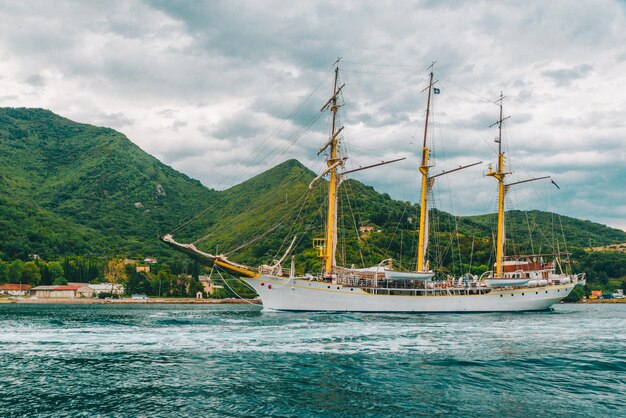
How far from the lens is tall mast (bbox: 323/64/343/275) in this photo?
198ft

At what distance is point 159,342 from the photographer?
29.1 meters

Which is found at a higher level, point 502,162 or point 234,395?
point 502,162

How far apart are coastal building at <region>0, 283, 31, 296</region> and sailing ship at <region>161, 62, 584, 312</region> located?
86763mm

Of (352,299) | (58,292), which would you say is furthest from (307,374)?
(58,292)

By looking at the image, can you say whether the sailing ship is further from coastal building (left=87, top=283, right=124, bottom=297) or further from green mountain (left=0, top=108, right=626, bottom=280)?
coastal building (left=87, top=283, right=124, bottom=297)

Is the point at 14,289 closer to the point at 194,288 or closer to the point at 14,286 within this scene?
the point at 14,286

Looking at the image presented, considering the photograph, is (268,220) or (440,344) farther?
(268,220)

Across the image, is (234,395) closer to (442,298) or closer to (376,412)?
(376,412)

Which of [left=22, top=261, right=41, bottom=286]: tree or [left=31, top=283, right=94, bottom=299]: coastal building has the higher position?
[left=22, top=261, right=41, bottom=286]: tree

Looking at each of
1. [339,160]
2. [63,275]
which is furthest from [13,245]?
[339,160]

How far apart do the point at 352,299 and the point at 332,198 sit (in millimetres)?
12985

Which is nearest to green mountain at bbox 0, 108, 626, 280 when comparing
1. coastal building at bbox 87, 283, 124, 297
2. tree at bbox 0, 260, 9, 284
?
tree at bbox 0, 260, 9, 284

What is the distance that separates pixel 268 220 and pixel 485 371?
399 ft

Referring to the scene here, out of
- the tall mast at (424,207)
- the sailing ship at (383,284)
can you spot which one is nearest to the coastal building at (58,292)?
the sailing ship at (383,284)
